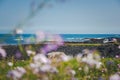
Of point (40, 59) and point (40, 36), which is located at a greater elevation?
point (40, 36)

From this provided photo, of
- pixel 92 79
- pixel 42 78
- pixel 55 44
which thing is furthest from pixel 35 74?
pixel 92 79

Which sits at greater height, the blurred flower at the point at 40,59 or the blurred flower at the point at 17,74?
the blurred flower at the point at 40,59

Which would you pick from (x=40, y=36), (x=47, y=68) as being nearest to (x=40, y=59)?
(x=47, y=68)

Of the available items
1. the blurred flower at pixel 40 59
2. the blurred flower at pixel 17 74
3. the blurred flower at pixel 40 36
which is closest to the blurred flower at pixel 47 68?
the blurred flower at pixel 40 59

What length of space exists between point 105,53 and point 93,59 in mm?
17893

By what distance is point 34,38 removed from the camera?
2311 millimetres

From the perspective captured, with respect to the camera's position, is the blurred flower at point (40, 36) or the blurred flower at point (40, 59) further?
the blurred flower at point (40, 59)

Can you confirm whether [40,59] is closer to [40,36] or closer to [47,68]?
[47,68]

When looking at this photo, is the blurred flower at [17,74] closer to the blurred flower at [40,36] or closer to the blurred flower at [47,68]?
the blurred flower at [47,68]

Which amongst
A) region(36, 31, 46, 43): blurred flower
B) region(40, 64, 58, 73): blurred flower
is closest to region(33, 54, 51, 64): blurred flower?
region(40, 64, 58, 73): blurred flower

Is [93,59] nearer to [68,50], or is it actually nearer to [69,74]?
[69,74]

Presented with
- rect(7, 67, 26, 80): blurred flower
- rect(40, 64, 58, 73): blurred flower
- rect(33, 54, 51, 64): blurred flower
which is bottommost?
rect(7, 67, 26, 80): blurred flower

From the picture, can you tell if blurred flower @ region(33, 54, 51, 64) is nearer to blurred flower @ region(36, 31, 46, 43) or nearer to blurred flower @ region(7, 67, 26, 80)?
blurred flower @ region(7, 67, 26, 80)

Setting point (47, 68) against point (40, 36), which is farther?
point (47, 68)
